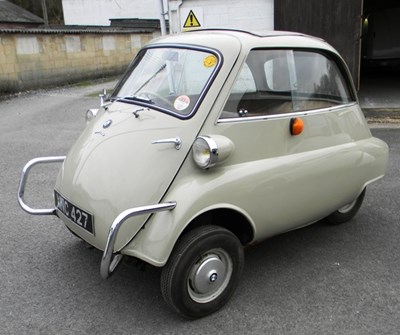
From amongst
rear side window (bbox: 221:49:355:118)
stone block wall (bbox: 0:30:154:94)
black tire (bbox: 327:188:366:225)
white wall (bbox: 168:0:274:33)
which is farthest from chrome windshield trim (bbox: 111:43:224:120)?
stone block wall (bbox: 0:30:154:94)

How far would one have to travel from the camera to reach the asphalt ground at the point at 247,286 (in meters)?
2.70

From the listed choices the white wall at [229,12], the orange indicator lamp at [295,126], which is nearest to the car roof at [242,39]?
the orange indicator lamp at [295,126]

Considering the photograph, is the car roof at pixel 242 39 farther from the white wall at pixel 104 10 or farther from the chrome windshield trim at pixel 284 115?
the white wall at pixel 104 10

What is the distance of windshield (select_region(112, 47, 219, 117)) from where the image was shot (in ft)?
9.28

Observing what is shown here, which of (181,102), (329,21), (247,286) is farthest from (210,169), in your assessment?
(329,21)

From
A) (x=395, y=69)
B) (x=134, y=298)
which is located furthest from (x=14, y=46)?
(x=395, y=69)

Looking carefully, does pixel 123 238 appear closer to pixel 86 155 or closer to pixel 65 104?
pixel 86 155

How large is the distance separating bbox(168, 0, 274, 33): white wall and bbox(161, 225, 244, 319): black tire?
737 cm

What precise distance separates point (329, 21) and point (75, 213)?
801 cm

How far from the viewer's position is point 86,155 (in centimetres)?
296

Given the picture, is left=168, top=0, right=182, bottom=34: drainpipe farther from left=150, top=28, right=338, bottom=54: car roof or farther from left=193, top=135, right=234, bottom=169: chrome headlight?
left=193, top=135, right=234, bottom=169: chrome headlight

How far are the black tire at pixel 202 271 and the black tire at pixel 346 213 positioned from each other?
147cm

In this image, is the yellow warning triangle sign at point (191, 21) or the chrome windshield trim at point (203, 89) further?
the yellow warning triangle sign at point (191, 21)

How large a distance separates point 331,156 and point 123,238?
5.57 ft
